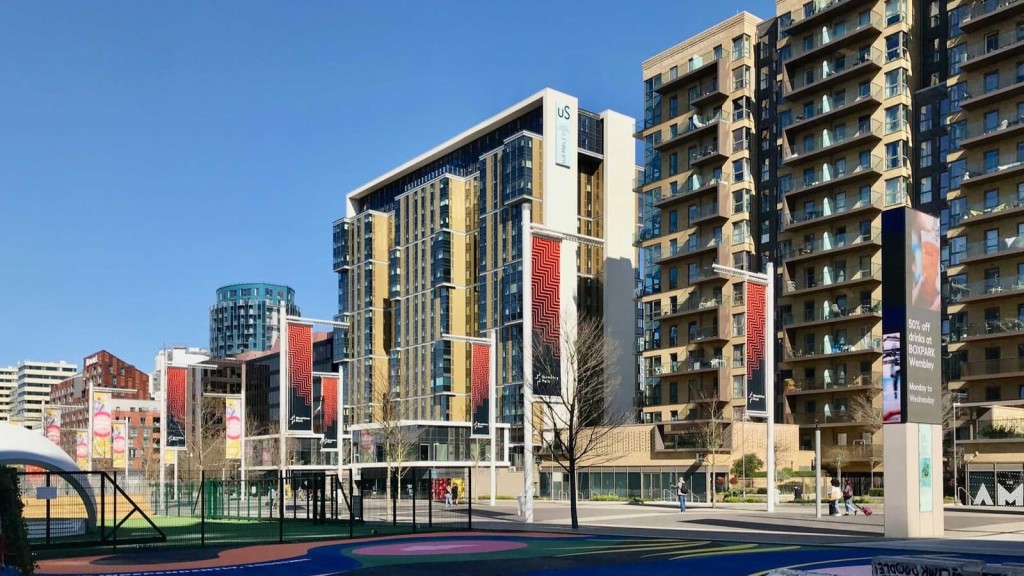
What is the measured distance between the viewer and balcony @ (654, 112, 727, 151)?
93250 millimetres

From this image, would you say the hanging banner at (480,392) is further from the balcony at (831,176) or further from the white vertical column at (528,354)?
the balcony at (831,176)

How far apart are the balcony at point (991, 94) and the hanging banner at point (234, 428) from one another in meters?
57.8

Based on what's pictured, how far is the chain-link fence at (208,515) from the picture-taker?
108ft

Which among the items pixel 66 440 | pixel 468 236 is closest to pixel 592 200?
pixel 468 236

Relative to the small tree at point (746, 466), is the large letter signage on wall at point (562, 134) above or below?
above

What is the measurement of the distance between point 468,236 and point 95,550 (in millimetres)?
108602

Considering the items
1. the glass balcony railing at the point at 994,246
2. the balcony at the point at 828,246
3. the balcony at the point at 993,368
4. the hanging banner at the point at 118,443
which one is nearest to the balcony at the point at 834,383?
the balcony at the point at 993,368

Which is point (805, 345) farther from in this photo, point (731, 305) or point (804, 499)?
point (804, 499)

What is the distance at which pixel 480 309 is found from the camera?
131 meters

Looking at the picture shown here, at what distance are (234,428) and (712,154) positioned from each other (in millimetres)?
52298

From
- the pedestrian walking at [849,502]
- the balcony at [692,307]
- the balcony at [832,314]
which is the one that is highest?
the balcony at [692,307]

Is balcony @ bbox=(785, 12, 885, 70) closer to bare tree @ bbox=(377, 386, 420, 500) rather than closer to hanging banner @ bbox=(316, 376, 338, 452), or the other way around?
bare tree @ bbox=(377, 386, 420, 500)

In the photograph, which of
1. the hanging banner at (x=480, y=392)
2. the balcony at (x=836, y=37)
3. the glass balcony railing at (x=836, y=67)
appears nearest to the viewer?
the hanging banner at (x=480, y=392)

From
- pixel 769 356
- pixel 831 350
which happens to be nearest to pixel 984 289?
pixel 831 350
